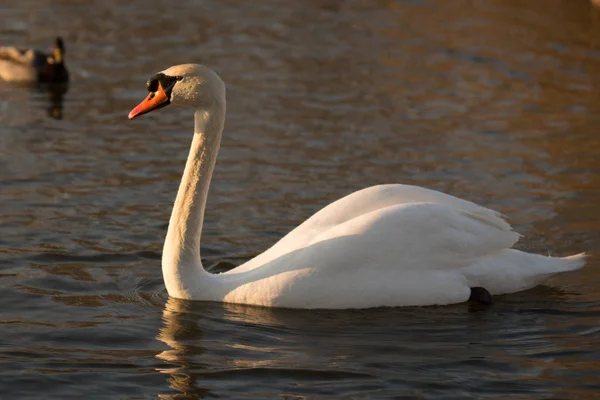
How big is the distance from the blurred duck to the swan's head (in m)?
8.68

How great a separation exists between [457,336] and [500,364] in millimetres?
581

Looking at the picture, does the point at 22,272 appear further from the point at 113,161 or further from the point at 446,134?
the point at 446,134

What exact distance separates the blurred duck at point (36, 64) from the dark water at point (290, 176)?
294 millimetres

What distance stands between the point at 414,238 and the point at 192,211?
A: 1579 millimetres

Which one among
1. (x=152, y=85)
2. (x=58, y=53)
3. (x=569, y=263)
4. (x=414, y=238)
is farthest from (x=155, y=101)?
(x=58, y=53)

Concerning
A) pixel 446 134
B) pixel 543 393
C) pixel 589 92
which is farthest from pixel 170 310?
pixel 589 92

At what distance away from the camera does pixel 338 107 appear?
15625 millimetres

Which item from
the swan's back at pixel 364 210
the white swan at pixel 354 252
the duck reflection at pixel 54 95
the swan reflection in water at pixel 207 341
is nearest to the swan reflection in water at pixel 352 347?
the swan reflection in water at pixel 207 341

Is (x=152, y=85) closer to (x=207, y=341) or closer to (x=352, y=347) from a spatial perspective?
(x=207, y=341)

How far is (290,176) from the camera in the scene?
499 inches

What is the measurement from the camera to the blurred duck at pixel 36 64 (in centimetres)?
1750

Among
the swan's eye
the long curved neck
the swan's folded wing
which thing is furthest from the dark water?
the swan's eye

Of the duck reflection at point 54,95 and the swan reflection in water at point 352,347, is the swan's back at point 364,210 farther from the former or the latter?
the duck reflection at point 54,95

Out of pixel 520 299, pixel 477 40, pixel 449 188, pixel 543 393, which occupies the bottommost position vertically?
pixel 543 393
